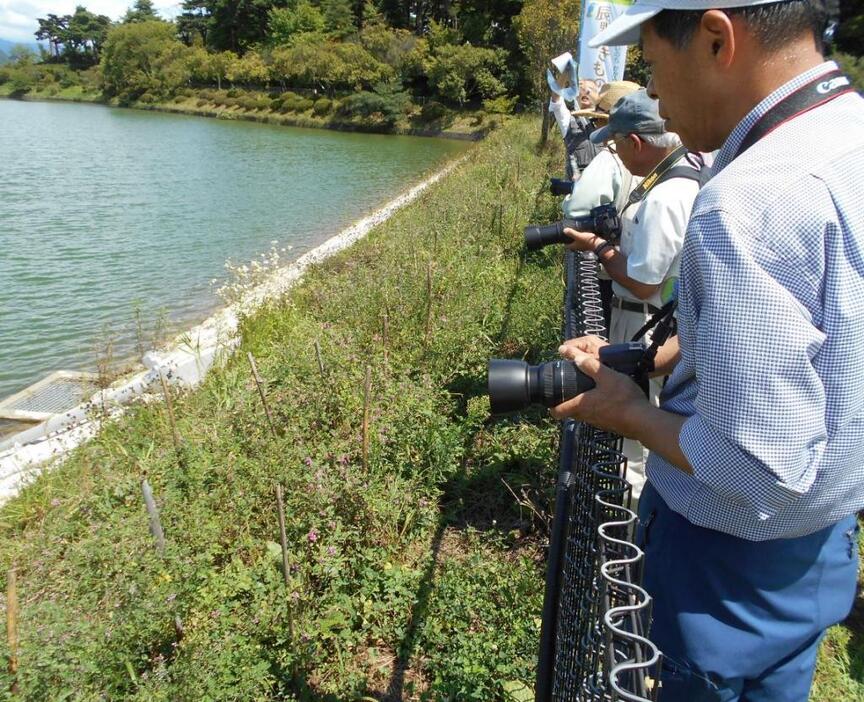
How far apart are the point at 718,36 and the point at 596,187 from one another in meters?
2.22

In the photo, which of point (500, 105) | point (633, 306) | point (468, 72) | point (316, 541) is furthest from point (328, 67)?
point (316, 541)

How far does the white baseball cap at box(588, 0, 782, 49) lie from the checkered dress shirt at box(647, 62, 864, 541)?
16 centimetres

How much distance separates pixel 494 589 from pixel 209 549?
1313mm

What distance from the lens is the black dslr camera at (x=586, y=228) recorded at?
2.61 m

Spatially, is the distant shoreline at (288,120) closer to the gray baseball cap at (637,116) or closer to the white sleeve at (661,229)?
the gray baseball cap at (637,116)

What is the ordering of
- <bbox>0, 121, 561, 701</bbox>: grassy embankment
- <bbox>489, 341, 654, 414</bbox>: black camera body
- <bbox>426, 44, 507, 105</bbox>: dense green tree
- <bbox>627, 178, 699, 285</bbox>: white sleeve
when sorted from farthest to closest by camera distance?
<bbox>426, 44, 507, 105</bbox>: dense green tree → <bbox>0, 121, 561, 701</bbox>: grassy embankment → <bbox>627, 178, 699, 285</bbox>: white sleeve → <bbox>489, 341, 654, 414</bbox>: black camera body

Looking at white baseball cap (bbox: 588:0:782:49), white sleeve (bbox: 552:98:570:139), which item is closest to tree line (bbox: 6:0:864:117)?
white sleeve (bbox: 552:98:570:139)

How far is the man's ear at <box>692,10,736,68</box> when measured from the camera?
3.04 ft

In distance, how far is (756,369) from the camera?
844 millimetres

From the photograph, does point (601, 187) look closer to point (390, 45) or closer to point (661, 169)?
point (661, 169)

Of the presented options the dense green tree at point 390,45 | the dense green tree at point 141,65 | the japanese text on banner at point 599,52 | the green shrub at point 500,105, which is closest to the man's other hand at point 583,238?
the japanese text on banner at point 599,52

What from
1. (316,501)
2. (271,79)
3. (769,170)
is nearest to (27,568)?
(316,501)

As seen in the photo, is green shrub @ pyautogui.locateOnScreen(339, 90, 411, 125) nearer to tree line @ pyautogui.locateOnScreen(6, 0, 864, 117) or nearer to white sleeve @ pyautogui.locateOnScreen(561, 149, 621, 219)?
tree line @ pyautogui.locateOnScreen(6, 0, 864, 117)

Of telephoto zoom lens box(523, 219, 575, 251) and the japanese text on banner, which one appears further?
the japanese text on banner
